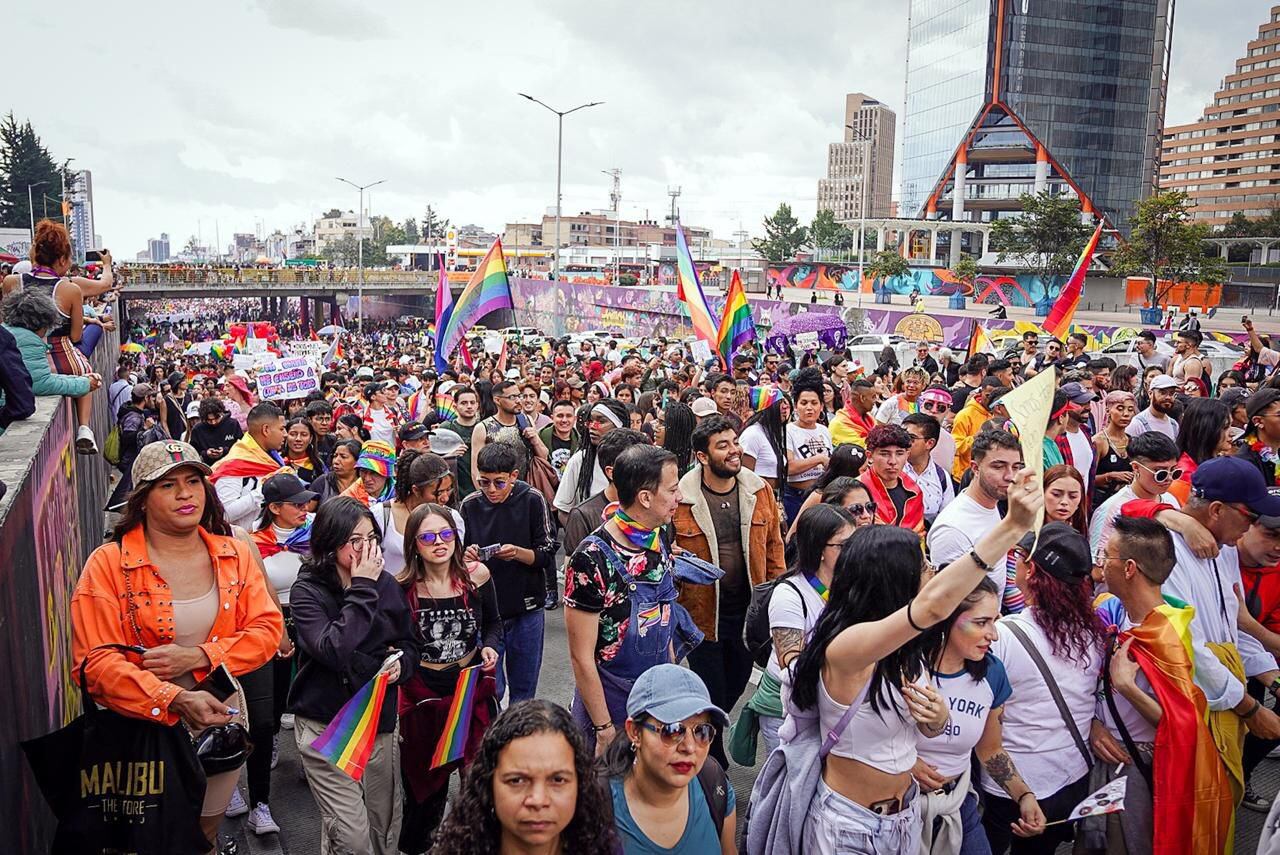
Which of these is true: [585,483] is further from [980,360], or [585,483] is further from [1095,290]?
[1095,290]

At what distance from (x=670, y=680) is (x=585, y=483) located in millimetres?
3396

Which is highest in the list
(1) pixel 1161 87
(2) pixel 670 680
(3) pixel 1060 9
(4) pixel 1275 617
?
(3) pixel 1060 9

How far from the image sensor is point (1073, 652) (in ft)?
11.6

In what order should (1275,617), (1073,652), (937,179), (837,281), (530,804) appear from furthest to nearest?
1. (937,179)
2. (837,281)
3. (1275,617)
4. (1073,652)
5. (530,804)

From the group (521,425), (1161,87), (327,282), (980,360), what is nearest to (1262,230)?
(1161,87)

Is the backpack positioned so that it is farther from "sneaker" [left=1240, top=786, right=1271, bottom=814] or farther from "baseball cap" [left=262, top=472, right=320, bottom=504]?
"sneaker" [left=1240, top=786, right=1271, bottom=814]

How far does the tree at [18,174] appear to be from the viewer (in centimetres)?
6347

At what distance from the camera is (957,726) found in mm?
3166

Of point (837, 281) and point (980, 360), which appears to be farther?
point (837, 281)

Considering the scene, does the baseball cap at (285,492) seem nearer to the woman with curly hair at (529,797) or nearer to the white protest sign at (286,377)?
the woman with curly hair at (529,797)

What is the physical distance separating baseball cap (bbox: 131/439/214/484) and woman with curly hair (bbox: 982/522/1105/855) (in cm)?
293

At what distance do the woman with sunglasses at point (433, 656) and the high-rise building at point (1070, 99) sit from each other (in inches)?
3858

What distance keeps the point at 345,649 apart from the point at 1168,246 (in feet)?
153

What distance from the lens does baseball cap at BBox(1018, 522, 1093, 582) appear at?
350 centimetres
